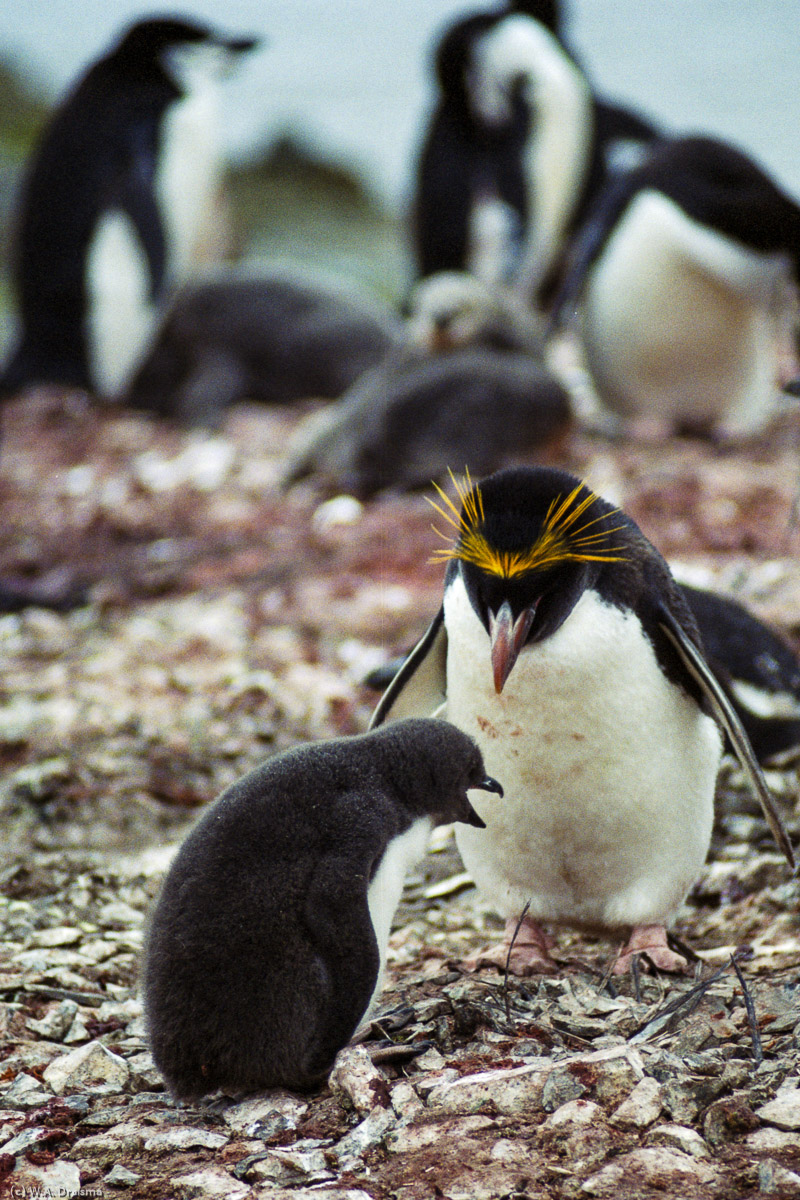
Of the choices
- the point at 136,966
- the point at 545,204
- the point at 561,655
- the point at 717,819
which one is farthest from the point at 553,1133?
the point at 545,204

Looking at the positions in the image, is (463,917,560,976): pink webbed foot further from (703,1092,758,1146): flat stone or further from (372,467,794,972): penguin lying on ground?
(703,1092,758,1146): flat stone

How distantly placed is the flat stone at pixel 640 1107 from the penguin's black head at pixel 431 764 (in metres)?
0.59

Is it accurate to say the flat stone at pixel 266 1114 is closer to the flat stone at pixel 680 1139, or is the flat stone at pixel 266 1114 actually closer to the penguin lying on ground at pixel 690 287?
the flat stone at pixel 680 1139

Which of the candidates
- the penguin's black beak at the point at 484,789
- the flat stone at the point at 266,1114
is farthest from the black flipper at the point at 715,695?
the flat stone at the point at 266,1114

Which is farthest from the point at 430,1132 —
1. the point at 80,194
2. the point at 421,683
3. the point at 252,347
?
the point at 80,194

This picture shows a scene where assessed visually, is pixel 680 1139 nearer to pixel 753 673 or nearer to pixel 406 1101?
pixel 406 1101

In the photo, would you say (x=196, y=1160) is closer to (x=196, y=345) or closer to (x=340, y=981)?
(x=340, y=981)

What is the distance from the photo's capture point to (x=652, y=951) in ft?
8.79

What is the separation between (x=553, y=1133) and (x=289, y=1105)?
44 centimetres

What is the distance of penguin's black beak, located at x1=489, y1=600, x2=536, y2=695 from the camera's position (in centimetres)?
236

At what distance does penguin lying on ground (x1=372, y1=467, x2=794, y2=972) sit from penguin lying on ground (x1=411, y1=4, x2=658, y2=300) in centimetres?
693

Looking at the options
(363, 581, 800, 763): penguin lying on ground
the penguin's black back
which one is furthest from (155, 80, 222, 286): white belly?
(363, 581, 800, 763): penguin lying on ground

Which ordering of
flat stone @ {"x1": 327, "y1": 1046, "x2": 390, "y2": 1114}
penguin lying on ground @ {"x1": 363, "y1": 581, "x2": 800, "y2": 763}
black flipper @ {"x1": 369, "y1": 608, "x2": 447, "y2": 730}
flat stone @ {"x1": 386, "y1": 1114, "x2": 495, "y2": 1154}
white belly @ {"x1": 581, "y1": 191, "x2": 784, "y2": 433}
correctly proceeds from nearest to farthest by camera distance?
flat stone @ {"x1": 386, "y1": 1114, "x2": 495, "y2": 1154} → flat stone @ {"x1": 327, "y1": 1046, "x2": 390, "y2": 1114} → black flipper @ {"x1": 369, "y1": 608, "x2": 447, "y2": 730} → penguin lying on ground @ {"x1": 363, "y1": 581, "x2": 800, "y2": 763} → white belly @ {"x1": 581, "y1": 191, "x2": 784, "y2": 433}

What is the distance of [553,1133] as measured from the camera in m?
1.98
